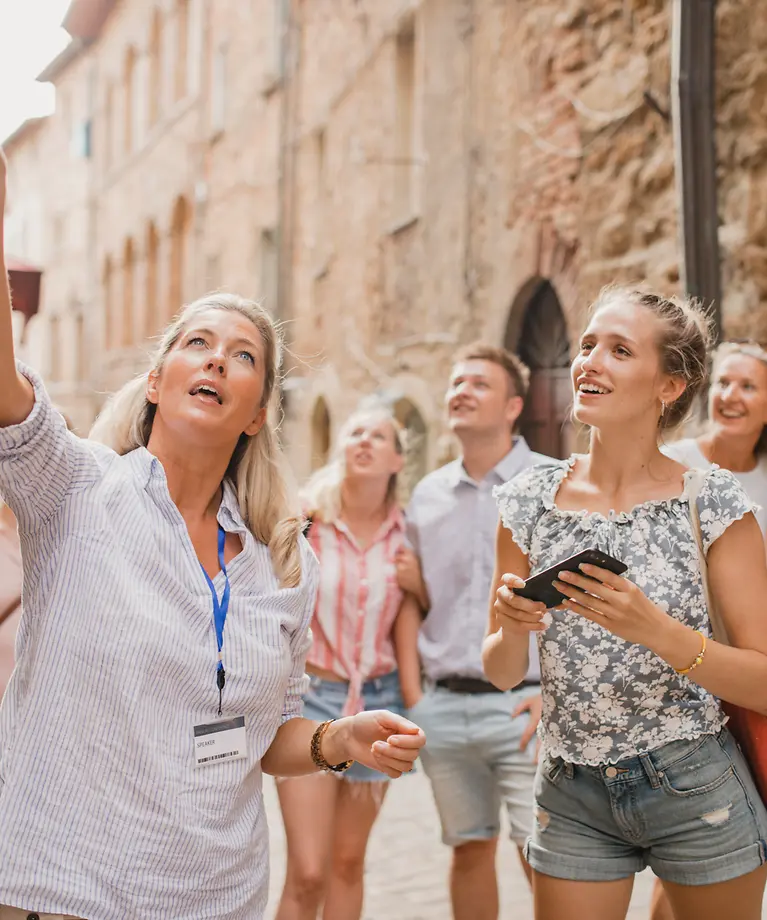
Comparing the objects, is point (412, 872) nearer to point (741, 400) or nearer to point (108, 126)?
point (741, 400)

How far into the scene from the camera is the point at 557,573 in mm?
2014

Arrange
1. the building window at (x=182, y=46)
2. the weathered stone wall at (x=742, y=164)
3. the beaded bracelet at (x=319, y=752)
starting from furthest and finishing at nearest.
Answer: the building window at (x=182, y=46) → the weathered stone wall at (x=742, y=164) → the beaded bracelet at (x=319, y=752)

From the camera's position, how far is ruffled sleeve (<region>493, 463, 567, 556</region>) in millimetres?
2379

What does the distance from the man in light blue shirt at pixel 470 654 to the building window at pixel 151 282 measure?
1382cm

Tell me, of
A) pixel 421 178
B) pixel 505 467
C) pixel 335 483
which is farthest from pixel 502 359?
pixel 421 178

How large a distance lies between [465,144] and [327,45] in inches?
130

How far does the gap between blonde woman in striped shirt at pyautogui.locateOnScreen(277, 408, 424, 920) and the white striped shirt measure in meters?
1.46

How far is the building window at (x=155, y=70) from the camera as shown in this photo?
16766 mm

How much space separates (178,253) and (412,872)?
1253cm

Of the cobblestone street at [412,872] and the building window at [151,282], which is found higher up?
the building window at [151,282]

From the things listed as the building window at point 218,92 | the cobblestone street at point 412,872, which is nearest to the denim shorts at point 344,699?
the cobblestone street at point 412,872

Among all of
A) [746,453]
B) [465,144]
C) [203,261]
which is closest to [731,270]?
[746,453]

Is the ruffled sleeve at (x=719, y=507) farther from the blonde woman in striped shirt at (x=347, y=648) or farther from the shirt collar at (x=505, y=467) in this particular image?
the blonde woman in striped shirt at (x=347, y=648)

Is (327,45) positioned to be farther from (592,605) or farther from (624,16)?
(592,605)
